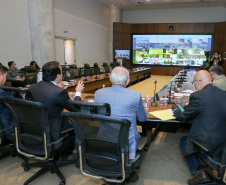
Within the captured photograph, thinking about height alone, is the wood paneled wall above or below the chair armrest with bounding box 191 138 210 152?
above

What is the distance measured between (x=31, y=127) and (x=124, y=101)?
0.93 m

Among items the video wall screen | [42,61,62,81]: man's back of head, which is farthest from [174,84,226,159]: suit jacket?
the video wall screen

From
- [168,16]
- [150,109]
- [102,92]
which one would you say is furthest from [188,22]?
[102,92]

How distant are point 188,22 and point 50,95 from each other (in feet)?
40.1

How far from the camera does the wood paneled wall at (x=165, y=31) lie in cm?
1100

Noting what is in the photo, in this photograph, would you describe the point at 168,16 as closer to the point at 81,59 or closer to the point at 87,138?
the point at 81,59

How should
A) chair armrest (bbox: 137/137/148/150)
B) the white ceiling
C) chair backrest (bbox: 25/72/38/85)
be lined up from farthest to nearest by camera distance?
the white ceiling
chair backrest (bbox: 25/72/38/85)
chair armrest (bbox: 137/137/148/150)

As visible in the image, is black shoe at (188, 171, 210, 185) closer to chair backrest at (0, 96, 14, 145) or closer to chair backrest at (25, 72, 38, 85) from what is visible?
chair backrest at (0, 96, 14, 145)

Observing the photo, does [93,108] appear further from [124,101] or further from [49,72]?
[49,72]

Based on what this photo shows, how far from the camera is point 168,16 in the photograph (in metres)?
12.3

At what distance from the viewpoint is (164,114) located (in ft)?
7.22

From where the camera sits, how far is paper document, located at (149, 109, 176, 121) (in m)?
2.10

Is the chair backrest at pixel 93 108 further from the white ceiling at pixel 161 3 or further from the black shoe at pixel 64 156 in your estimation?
the white ceiling at pixel 161 3

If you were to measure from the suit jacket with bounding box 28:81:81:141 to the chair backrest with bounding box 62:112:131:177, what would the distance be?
451 millimetres
